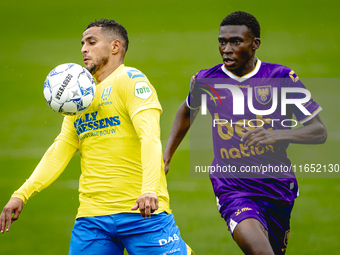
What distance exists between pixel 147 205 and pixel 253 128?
4.11 feet

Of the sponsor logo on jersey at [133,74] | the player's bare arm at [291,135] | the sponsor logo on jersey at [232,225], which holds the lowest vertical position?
the sponsor logo on jersey at [232,225]

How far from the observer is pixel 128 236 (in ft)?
8.41

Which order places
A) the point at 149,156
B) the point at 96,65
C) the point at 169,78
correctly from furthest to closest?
the point at 169,78
the point at 96,65
the point at 149,156

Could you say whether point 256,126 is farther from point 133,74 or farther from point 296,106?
point 133,74

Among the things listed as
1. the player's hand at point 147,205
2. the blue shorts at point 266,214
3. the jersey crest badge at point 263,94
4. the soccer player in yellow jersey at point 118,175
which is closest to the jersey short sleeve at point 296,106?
the jersey crest badge at point 263,94

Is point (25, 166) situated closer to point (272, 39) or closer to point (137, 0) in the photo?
point (137, 0)

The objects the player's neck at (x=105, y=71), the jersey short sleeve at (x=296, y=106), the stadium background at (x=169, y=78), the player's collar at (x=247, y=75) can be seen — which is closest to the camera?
the player's neck at (x=105, y=71)

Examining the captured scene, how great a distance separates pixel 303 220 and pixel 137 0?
3194 millimetres

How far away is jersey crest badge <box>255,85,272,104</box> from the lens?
3.22 metres

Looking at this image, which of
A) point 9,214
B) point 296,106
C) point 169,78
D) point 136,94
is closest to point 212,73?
point 296,106

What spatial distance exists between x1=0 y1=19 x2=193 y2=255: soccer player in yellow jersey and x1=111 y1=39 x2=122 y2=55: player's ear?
8.4 inches

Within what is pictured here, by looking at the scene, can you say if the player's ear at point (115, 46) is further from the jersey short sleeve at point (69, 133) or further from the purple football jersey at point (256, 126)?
the purple football jersey at point (256, 126)

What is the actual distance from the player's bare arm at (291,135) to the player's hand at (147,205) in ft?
2.74

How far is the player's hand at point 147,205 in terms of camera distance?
2.22 m
